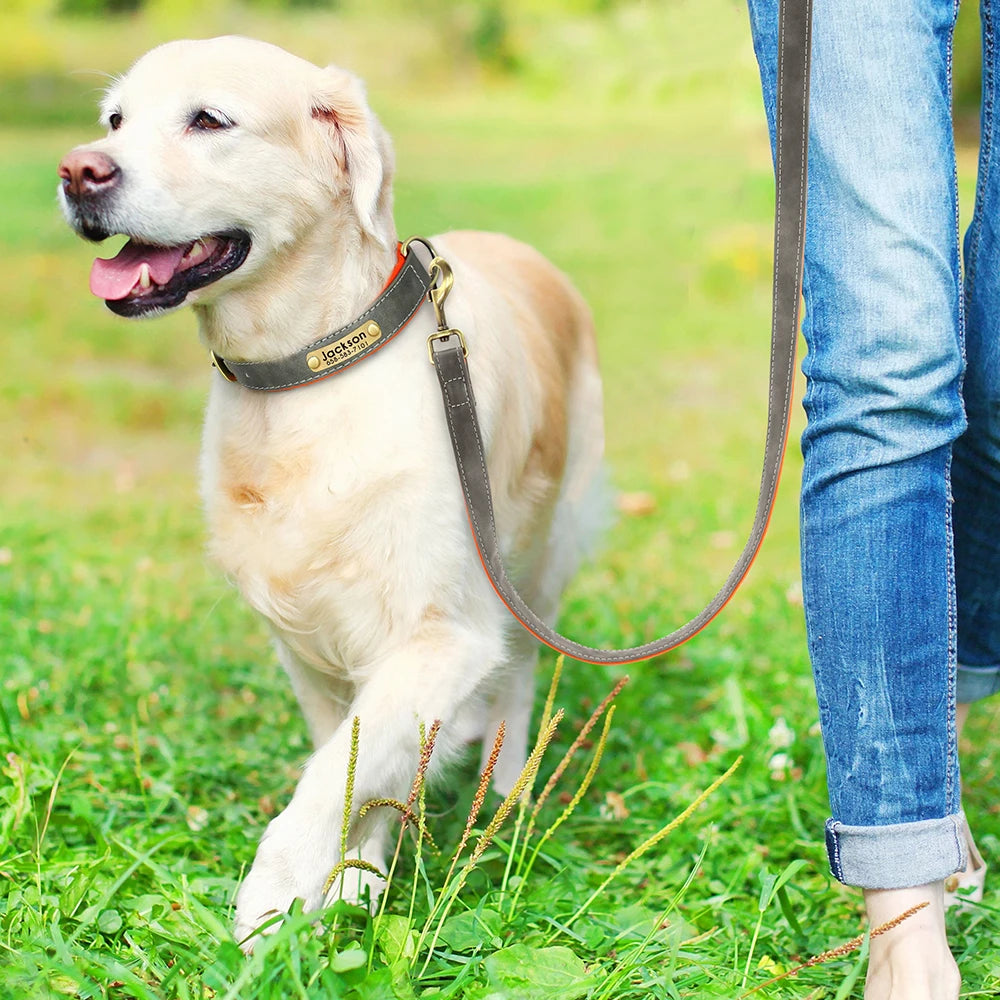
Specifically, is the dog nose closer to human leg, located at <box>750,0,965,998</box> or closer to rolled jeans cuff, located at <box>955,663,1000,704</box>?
human leg, located at <box>750,0,965,998</box>

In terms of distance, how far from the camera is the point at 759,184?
10.0 metres

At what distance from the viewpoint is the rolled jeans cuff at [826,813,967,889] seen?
173 cm

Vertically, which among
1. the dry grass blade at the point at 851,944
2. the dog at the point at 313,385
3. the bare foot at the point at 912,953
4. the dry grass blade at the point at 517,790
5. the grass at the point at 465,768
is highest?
the dog at the point at 313,385

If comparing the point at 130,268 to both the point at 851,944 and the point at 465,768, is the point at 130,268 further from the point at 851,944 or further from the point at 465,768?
the point at 851,944

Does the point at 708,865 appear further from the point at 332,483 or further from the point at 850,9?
the point at 850,9

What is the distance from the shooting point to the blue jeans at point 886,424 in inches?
68.2

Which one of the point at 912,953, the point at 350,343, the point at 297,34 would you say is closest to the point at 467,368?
the point at 350,343

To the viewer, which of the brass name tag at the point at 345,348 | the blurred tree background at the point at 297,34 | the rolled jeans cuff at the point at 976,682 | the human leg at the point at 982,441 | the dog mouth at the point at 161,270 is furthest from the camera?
the blurred tree background at the point at 297,34

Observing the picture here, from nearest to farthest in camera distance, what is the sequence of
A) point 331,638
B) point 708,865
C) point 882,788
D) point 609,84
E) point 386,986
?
1. point 386,986
2. point 882,788
3. point 331,638
4. point 708,865
5. point 609,84

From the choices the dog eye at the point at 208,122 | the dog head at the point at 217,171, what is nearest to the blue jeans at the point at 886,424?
the dog head at the point at 217,171

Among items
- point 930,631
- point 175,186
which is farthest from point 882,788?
point 175,186

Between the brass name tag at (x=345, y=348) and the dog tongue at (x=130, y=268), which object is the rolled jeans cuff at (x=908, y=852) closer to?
the brass name tag at (x=345, y=348)

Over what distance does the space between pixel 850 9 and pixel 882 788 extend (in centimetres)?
112

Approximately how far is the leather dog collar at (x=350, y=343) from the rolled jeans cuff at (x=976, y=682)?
124cm
